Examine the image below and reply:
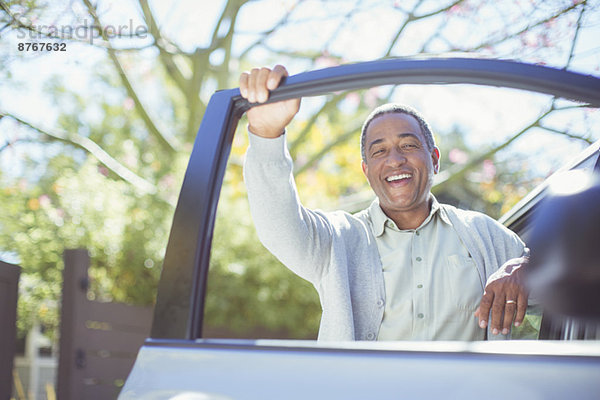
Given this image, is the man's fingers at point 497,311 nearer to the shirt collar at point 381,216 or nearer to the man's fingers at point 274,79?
the shirt collar at point 381,216

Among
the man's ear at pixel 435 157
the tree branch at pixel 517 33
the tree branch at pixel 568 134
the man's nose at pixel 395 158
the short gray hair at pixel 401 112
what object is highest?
the tree branch at pixel 517 33

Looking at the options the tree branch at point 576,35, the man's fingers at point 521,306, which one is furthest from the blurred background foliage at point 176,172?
the man's fingers at point 521,306

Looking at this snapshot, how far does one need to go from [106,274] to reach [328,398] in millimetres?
5388

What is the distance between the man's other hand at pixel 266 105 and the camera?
140 cm

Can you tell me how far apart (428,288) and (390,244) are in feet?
0.80

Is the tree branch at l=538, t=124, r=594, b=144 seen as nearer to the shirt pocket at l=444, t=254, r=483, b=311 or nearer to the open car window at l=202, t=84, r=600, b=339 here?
the open car window at l=202, t=84, r=600, b=339

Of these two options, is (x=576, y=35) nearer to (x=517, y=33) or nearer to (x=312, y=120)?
(x=517, y=33)

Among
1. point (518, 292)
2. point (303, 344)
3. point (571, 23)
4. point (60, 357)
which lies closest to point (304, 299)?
point (60, 357)

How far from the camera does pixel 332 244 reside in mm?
2002

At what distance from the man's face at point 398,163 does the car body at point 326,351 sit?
90 cm

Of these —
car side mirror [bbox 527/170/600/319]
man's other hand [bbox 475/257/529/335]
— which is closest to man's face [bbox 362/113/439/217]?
man's other hand [bbox 475/257/529/335]

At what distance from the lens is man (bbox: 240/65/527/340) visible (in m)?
1.67

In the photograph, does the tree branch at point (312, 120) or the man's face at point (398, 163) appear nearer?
the man's face at point (398, 163)

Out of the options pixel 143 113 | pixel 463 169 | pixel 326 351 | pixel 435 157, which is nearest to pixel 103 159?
pixel 143 113
